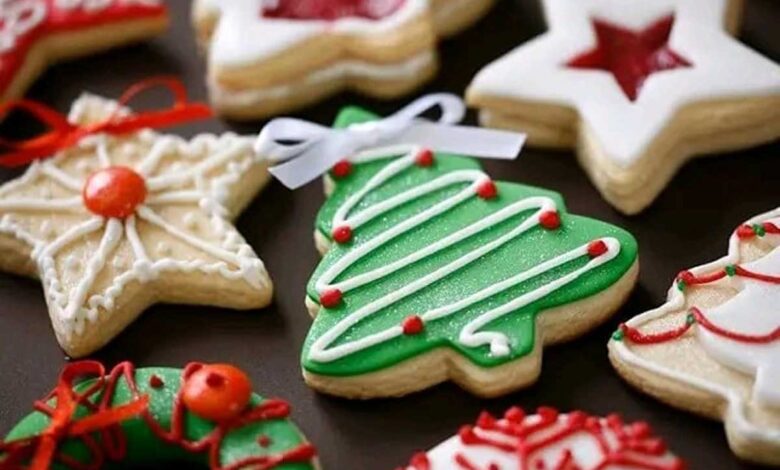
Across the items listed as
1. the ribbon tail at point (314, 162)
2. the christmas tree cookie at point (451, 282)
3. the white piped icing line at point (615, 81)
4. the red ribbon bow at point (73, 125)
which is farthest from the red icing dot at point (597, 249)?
the red ribbon bow at point (73, 125)

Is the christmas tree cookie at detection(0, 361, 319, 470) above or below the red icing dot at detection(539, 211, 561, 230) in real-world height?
below

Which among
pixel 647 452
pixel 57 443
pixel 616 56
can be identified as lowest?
pixel 57 443

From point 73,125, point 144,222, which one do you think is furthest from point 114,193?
point 73,125

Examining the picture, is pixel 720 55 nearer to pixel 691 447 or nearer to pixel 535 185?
pixel 535 185

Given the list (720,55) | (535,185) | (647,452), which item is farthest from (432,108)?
(647,452)

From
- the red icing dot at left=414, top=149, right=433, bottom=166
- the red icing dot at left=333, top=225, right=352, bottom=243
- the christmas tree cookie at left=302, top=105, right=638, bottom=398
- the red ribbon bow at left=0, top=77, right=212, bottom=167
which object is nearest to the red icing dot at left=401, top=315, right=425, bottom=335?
the christmas tree cookie at left=302, top=105, right=638, bottom=398

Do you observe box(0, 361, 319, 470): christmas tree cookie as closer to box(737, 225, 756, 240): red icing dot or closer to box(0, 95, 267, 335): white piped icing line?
box(0, 95, 267, 335): white piped icing line
